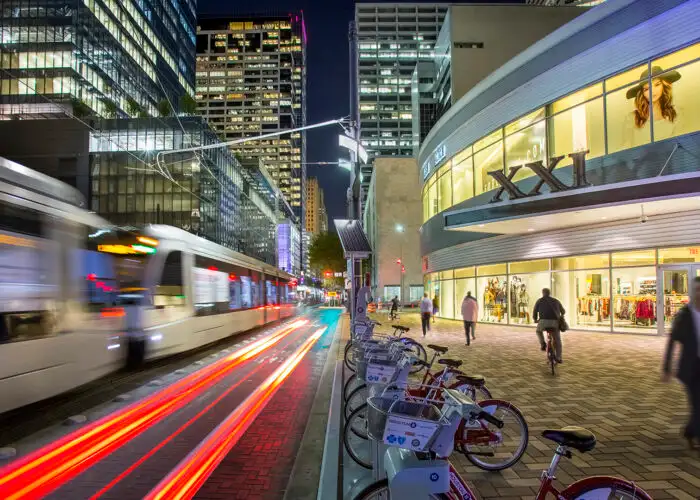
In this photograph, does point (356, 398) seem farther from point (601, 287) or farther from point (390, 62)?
point (390, 62)

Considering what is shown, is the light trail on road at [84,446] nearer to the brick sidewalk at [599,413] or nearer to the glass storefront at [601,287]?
the brick sidewalk at [599,413]

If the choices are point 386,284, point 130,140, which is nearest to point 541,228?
point 386,284

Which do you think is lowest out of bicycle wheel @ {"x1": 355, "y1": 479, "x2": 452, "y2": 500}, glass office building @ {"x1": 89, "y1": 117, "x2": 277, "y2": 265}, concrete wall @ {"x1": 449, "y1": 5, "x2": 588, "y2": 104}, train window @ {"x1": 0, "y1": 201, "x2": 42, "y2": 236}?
bicycle wheel @ {"x1": 355, "y1": 479, "x2": 452, "y2": 500}

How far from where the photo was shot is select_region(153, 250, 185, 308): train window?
12242 millimetres

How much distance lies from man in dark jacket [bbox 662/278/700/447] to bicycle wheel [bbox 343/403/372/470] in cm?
309

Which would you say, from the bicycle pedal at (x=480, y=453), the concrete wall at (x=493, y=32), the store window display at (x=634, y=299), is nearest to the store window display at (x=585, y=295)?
the store window display at (x=634, y=299)

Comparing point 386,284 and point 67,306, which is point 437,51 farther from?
point 67,306

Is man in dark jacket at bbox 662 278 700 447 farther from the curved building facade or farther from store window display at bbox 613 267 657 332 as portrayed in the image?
store window display at bbox 613 267 657 332

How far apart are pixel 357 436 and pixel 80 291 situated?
540cm

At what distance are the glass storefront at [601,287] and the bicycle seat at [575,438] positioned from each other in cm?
Answer: 1775

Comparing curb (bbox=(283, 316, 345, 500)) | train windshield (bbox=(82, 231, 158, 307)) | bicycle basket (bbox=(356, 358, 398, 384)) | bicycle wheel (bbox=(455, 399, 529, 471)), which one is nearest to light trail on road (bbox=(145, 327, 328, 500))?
curb (bbox=(283, 316, 345, 500))

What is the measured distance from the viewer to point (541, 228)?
23453mm

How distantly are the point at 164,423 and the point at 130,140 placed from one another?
60.5 meters

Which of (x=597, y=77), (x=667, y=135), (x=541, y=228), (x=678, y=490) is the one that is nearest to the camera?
(x=678, y=490)
